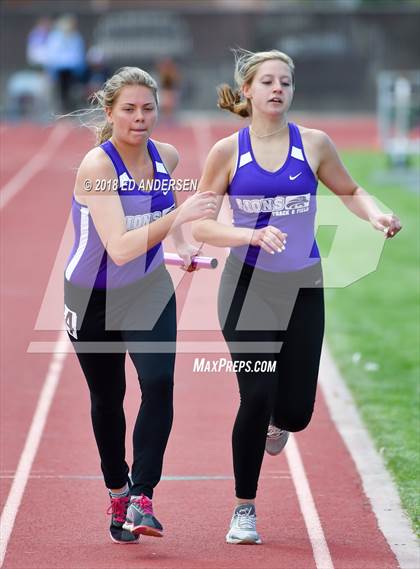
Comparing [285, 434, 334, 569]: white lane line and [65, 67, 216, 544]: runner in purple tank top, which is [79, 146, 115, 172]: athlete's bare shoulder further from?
[285, 434, 334, 569]: white lane line

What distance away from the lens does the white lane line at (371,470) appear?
586cm

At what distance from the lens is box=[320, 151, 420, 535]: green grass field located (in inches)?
294

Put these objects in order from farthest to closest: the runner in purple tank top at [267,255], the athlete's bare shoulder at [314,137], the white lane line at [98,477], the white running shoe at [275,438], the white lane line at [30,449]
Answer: the white lane line at [98,477] < the white running shoe at [275,438] < the white lane line at [30,449] < the athlete's bare shoulder at [314,137] < the runner in purple tank top at [267,255]

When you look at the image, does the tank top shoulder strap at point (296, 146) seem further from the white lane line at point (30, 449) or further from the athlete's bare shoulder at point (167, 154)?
the white lane line at point (30, 449)

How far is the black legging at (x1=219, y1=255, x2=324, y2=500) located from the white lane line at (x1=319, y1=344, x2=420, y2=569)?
0.74 meters

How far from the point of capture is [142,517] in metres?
5.50

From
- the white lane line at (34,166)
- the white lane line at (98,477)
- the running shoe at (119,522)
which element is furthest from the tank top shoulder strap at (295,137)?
the white lane line at (34,166)

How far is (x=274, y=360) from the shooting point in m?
5.64

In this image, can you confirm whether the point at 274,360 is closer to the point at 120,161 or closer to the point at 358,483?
the point at 120,161

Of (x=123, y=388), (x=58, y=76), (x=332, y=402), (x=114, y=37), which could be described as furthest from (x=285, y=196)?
(x=114, y=37)

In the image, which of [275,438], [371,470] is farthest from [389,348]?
[275,438]

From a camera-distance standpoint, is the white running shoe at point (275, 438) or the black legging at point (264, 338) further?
the white running shoe at point (275, 438)

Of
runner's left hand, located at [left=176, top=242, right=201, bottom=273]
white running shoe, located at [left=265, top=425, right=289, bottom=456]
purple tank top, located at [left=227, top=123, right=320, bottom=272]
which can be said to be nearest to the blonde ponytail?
purple tank top, located at [left=227, top=123, right=320, bottom=272]

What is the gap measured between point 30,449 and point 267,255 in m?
2.38
